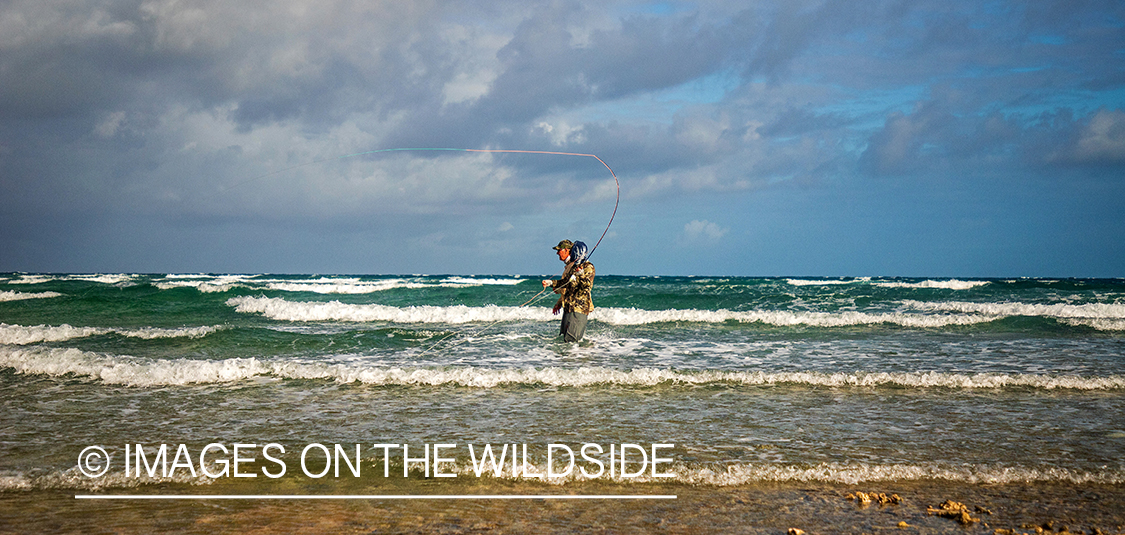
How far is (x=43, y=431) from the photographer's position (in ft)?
17.7

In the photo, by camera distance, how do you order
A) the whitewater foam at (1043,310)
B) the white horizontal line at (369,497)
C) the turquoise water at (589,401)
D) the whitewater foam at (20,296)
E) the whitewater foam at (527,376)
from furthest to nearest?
the whitewater foam at (20,296)
the whitewater foam at (1043,310)
the whitewater foam at (527,376)
the turquoise water at (589,401)
the white horizontal line at (369,497)

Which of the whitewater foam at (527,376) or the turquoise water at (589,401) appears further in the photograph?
the whitewater foam at (527,376)

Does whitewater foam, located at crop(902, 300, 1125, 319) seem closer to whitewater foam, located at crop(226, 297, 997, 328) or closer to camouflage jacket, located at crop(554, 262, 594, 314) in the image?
whitewater foam, located at crop(226, 297, 997, 328)

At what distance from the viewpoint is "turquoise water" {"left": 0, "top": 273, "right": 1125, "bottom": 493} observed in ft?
14.5

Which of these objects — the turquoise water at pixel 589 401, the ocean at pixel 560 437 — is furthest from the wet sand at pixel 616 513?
the turquoise water at pixel 589 401

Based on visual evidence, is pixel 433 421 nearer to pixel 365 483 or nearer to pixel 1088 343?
pixel 365 483

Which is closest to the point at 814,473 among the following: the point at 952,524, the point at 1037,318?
the point at 952,524

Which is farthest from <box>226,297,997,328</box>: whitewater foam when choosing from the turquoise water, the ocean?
the ocean

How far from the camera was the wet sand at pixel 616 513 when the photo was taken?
341 centimetres

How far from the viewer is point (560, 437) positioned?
5.21 metres

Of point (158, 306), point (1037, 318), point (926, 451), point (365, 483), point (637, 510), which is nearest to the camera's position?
point (637, 510)

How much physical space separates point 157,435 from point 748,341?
10.1 m

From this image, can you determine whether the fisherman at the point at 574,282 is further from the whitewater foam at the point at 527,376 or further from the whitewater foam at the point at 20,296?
the whitewater foam at the point at 20,296

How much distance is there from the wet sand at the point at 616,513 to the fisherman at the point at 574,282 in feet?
19.1
